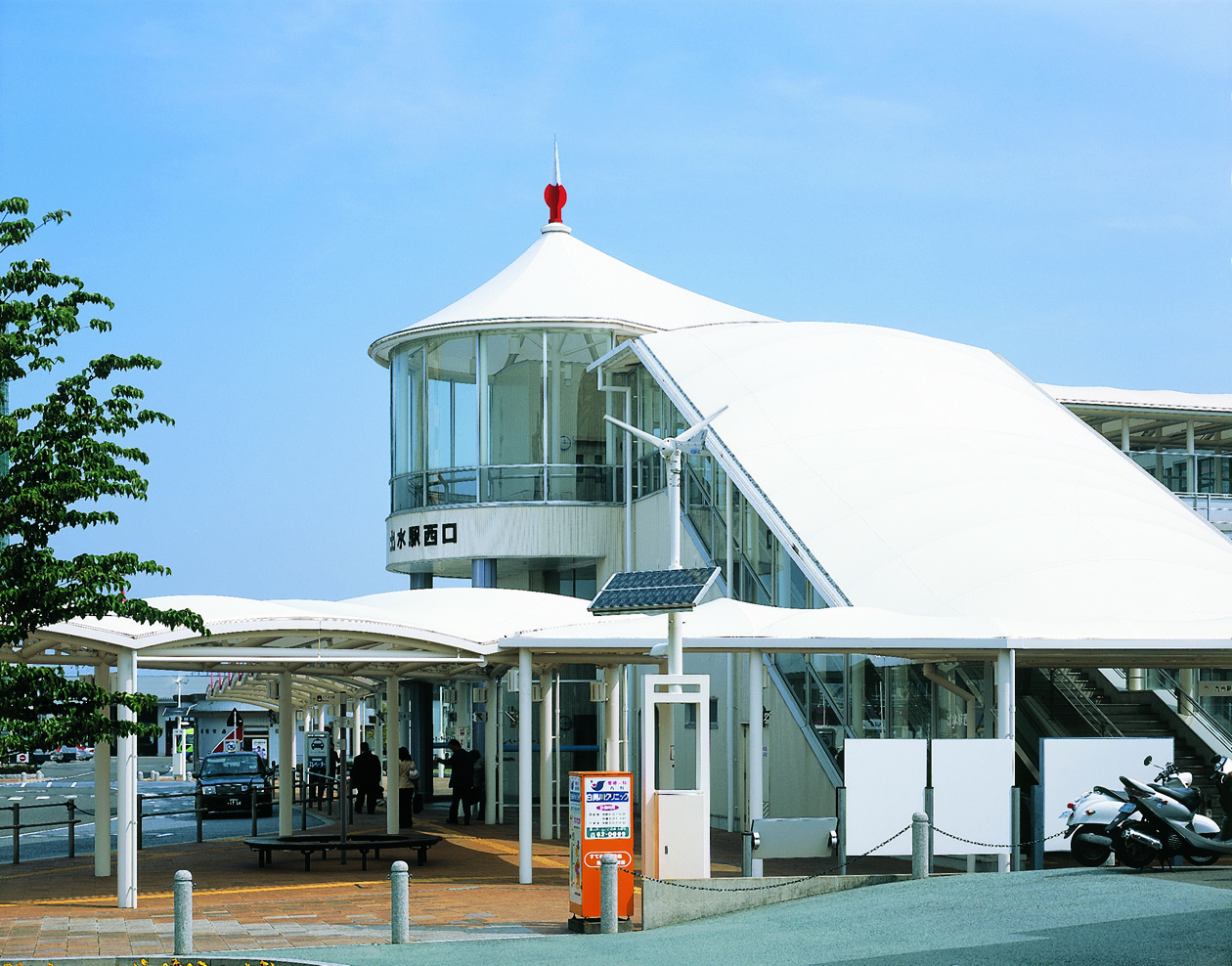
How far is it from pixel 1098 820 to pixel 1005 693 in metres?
2.08

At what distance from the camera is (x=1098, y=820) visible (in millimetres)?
17062

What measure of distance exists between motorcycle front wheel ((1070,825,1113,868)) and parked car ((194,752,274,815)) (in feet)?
67.3

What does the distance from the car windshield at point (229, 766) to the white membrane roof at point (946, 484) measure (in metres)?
12.6

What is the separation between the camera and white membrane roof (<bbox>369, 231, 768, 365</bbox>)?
34.4m

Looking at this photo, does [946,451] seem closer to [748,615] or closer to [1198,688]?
[1198,688]

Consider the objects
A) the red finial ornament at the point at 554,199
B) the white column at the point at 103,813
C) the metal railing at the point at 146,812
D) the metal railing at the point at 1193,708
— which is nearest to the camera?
the white column at the point at 103,813

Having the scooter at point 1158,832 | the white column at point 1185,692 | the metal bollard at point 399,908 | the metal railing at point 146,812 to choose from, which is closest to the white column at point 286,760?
the metal railing at point 146,812

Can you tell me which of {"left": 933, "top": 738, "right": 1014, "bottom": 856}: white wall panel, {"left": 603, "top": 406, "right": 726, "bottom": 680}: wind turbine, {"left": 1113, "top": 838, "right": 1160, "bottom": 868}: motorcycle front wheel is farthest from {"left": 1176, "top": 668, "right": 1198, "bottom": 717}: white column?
{"left": 603, "top": 406, "right": 726, "bottom": 680}: wind turbine

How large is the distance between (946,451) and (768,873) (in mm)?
10264

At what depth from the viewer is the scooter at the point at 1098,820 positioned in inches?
666

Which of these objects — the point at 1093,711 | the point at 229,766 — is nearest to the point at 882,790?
the point at 1093,711

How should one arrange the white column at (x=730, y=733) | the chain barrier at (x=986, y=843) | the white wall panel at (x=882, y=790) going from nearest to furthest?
the white wall panel at (x=882, y=790), the chain barrier at (x=986, y=843), the white column at (x=730, y=733)

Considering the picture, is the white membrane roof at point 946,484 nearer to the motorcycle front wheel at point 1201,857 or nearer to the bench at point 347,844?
the motorcycle front wheel at point 1201,857

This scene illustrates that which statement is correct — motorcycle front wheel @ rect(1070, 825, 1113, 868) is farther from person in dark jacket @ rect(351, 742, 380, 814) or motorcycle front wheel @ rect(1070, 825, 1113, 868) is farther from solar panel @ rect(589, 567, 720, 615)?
person in dark jacket @ rect(351, 742, 380, 814)
